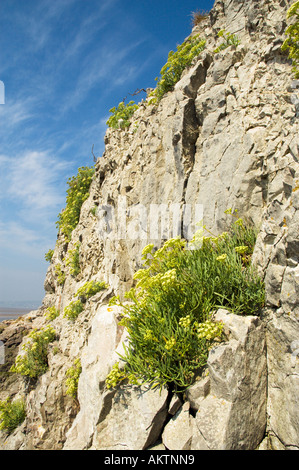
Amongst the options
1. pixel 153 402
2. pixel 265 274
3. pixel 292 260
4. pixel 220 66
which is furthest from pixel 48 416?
pixel 220 66

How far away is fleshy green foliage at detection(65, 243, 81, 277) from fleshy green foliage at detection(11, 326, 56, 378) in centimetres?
244

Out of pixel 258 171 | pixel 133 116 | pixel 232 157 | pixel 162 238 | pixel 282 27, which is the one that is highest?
pixel 133 116

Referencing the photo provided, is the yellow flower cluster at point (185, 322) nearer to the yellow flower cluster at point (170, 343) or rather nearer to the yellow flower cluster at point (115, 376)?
the yellow flower cluster at point (170, 343)

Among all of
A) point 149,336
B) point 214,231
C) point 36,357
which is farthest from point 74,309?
point 149,336

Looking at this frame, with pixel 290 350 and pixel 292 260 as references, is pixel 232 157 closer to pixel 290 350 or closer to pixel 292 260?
pixel 292 260

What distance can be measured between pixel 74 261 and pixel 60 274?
2.01 meters

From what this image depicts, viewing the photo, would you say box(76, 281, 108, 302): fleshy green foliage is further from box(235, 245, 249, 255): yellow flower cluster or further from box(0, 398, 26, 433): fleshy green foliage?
box(235, 245, 249, 255): yellow flower cluster

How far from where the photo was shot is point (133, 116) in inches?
448

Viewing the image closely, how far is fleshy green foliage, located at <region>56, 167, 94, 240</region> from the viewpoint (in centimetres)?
1361

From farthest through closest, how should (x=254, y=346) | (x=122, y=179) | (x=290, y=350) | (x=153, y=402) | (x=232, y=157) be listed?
(x=122, y=179) < (x=232, y=157) < (x=153, y=402) < (x=254, y=346) < (x=290, y=350)

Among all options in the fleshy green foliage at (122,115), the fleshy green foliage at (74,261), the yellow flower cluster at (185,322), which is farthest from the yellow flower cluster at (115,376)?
the fleshy green foliage at (122,115)

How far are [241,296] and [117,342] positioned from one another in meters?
2.76

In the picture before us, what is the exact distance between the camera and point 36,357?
28.9ft

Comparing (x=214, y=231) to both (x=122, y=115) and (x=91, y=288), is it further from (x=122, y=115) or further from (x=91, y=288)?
(x=122, y=115)
